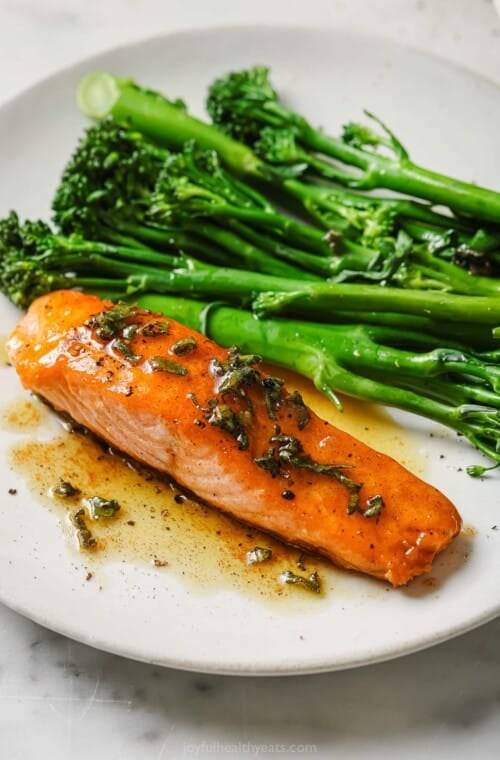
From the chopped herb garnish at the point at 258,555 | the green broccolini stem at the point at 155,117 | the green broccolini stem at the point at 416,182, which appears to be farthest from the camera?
the green broccolini stem at the point at 155,117

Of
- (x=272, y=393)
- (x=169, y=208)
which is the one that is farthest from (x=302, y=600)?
(x=169, y=208)

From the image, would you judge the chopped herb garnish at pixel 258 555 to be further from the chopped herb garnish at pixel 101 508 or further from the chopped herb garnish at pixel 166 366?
the chopped herb garnish at pixel 166 366

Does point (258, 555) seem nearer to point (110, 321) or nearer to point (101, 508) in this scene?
point (101, 508)

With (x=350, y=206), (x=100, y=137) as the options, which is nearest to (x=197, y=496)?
(x=350, y=206)

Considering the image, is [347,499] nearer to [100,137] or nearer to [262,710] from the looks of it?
[262,710]

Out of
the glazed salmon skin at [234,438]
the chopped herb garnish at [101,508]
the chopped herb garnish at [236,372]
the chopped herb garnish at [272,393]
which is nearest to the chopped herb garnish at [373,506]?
the glazed salmon skin at [234,438]

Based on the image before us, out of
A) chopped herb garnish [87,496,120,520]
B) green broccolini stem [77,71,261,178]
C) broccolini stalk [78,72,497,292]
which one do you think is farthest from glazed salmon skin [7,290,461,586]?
green broccolini stem [77,71,261,178]
